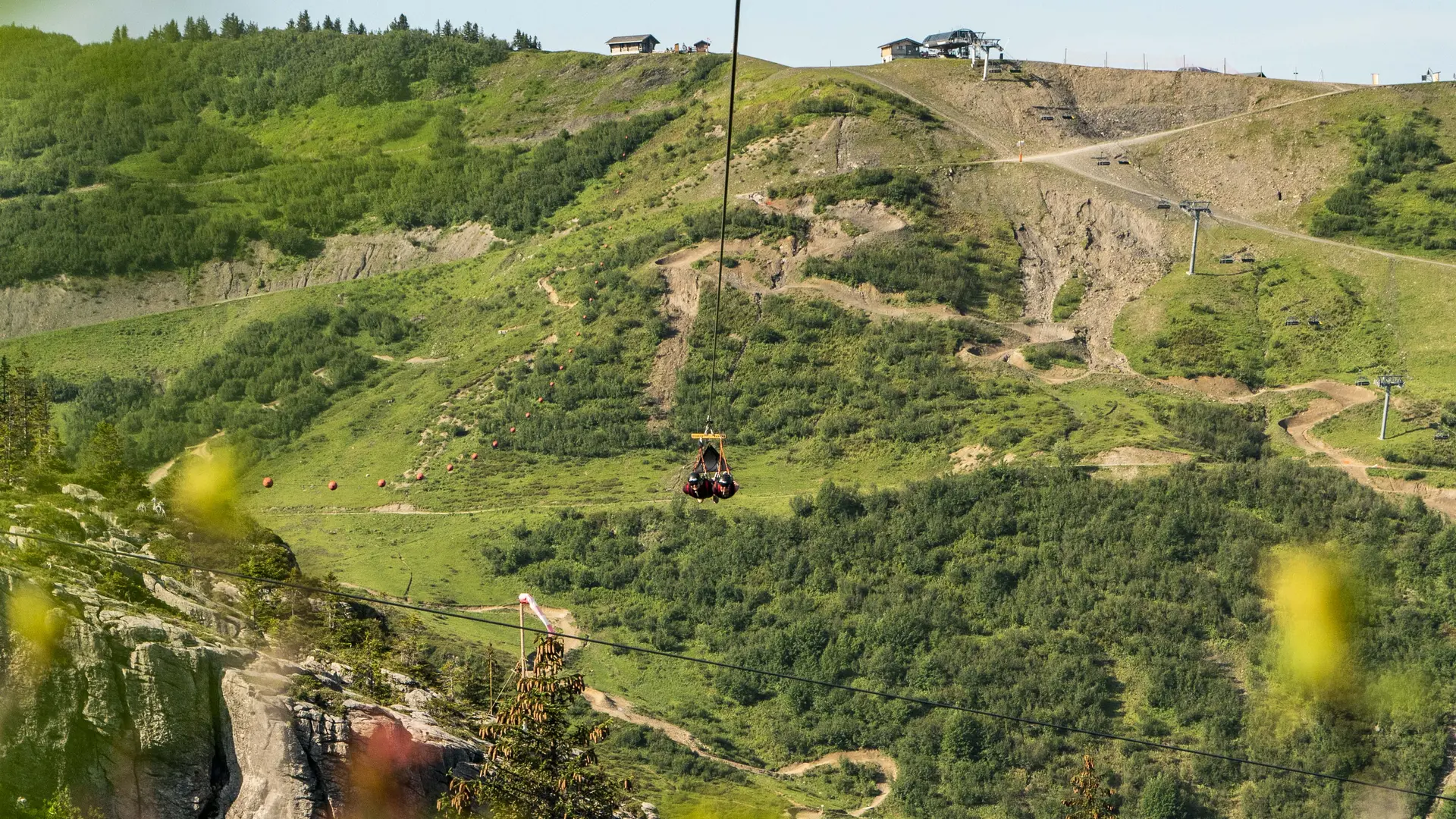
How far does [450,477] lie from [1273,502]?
48.4 meters

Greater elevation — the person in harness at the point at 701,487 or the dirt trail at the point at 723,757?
the person in harness at the point at 701,487

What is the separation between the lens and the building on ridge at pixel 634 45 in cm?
15950

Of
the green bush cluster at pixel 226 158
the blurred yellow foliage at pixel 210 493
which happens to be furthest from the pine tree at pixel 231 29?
the blurred yellow foliage at pixel 210 493

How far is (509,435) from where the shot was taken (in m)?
97.6

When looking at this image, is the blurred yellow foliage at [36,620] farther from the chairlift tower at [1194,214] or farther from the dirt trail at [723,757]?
the chairlift tower at [1194,214]

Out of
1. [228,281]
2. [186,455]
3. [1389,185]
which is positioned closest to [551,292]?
[186,455]

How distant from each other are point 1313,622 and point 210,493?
57.2 meters

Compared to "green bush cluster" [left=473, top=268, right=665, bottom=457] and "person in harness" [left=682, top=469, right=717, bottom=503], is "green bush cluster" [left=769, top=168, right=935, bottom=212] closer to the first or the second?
"green bush cluster" [left=473, top=268, right=665, bottom=457]

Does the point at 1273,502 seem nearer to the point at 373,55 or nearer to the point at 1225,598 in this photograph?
the point at 1225,598

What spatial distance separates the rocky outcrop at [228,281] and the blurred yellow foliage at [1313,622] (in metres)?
73.2

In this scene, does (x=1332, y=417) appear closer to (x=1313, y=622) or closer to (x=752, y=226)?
(x=1313, y=622)

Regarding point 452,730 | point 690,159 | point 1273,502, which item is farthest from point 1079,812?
point 690,159

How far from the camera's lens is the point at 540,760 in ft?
133

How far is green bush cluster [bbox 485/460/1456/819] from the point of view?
7288 cm
